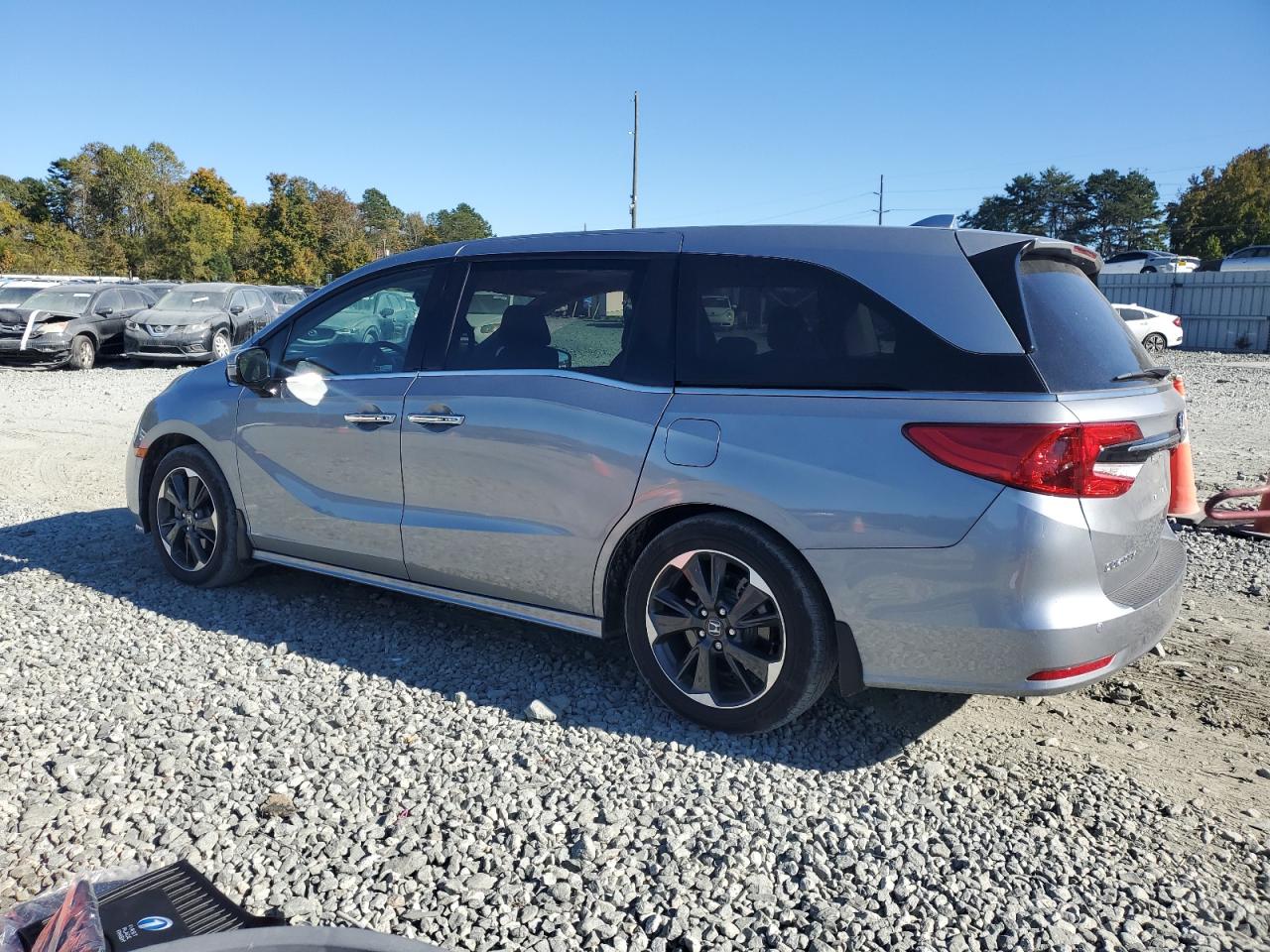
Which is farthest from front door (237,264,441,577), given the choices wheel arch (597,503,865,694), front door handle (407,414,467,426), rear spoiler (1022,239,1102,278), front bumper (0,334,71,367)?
front bumper (0,334,71,367)

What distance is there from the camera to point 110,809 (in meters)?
3.17

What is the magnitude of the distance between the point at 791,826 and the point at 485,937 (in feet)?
3.37

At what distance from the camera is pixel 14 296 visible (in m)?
20.8

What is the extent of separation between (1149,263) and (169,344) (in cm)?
3796

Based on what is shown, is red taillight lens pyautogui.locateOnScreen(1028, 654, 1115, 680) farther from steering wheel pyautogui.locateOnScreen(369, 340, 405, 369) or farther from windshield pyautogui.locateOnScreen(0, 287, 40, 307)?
windshield pyautogui.locateOnScreen(0, 287, 40, 307)

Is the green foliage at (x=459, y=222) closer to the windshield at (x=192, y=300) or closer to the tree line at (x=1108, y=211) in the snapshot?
the tree line at (x=1108, y=211)

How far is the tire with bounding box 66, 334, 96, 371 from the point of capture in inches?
770

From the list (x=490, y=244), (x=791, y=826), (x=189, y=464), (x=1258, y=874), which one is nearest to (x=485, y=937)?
(x=791, y=826)

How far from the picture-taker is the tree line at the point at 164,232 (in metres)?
55.4

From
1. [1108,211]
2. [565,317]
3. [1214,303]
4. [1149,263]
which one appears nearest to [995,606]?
[565,317]

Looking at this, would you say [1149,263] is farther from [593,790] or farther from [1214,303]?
[593,790]

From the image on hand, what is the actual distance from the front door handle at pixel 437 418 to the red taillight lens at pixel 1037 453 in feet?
6.69

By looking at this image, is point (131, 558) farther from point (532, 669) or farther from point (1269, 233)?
point (1269, 233)

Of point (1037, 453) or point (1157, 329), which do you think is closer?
point (1037, 453)
